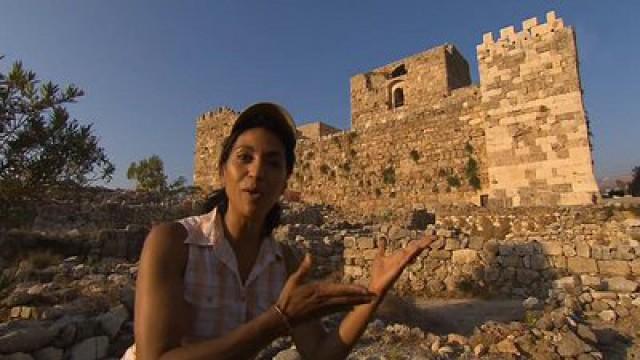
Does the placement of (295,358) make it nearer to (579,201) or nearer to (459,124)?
(579,201)

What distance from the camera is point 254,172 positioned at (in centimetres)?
163

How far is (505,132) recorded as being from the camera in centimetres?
1452

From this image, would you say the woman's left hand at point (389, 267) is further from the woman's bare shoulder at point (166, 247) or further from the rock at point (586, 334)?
the rock at point (586, 334)

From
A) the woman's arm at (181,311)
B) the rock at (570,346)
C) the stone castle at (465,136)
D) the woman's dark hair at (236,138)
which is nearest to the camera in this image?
the woman's arm at (181,311)

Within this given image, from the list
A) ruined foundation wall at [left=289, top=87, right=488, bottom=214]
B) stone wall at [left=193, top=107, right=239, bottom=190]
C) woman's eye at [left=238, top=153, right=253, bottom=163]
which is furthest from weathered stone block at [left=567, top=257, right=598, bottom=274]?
stone wall at [left=193, top=107, right=239, bottom=190]

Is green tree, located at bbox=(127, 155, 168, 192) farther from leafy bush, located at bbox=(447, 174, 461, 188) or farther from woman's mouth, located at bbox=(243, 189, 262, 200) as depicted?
woman's mouth, located at bbox=(243, 189, 262, 200)

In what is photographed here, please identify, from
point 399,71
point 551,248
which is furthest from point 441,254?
point 399,71

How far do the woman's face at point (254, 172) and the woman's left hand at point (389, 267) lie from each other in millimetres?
553

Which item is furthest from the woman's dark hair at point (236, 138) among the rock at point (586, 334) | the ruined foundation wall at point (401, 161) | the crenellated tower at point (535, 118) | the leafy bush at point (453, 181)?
the leafy bush at point (453, 181)

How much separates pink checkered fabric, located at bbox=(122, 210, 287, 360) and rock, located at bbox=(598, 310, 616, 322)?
710 cm

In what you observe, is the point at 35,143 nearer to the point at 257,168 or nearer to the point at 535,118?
the point at 257,168

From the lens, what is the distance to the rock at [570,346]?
197 inches

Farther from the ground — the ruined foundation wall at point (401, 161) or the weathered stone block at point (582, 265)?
the ruined foundation wall at point (401, 161)

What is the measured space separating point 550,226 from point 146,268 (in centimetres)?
Answer: 1324
